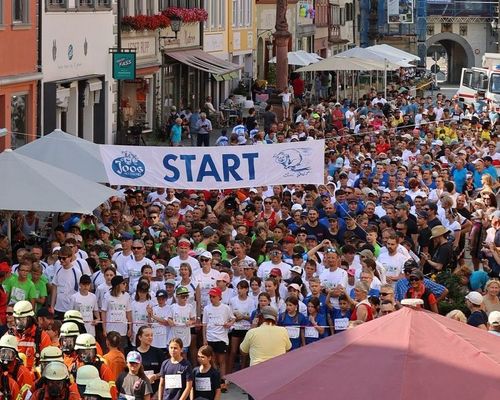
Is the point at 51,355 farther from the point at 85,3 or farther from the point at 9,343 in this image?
the point at 85,3

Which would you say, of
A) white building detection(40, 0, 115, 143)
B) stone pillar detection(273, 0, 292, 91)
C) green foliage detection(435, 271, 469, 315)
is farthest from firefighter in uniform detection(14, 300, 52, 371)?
stone pillar detection(273, 0, 292, 91)

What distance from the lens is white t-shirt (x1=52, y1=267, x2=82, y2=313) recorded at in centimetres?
1722

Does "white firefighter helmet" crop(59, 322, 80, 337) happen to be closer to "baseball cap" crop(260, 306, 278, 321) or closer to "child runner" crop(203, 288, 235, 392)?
"baseball cap" crop(260, 306, 278, 321)

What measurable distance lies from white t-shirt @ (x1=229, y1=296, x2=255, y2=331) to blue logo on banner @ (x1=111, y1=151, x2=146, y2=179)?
3.79 metres

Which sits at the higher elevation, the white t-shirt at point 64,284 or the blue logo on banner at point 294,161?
the blue logo on banner at point 294,161

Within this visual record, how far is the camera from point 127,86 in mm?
40750

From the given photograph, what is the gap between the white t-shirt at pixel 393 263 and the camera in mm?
18141

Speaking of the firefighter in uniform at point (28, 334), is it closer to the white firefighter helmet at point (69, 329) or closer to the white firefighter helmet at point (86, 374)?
the white firefighter helmet at point (69, 329)

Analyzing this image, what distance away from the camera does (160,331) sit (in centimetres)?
1623

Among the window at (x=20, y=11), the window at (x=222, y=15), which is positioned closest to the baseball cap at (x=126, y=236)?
the window at (x=20, y=11)

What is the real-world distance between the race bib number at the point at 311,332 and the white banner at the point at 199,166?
160 inches

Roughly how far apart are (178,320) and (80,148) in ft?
21.2

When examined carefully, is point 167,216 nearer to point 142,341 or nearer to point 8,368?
point 142,341

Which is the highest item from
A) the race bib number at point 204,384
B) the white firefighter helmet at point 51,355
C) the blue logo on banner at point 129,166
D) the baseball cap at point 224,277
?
the blue logo on banner at point 129,166
